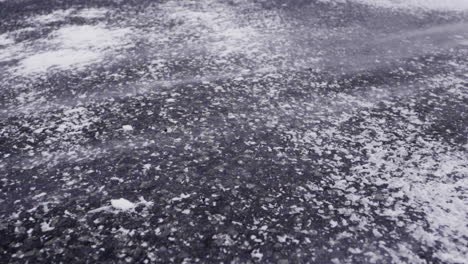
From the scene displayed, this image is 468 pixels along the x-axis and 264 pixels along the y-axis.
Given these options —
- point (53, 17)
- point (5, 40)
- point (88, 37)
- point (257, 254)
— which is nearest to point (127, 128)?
point (257, 254)

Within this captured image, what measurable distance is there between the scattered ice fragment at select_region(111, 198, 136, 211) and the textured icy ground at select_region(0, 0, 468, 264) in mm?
14

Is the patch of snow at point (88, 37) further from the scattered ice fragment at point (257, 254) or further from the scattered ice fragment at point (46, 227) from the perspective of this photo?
the scattered ice fragment at point (257, 254)

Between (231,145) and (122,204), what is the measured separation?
101 cm

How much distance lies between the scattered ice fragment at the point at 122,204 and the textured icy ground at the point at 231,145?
14mm

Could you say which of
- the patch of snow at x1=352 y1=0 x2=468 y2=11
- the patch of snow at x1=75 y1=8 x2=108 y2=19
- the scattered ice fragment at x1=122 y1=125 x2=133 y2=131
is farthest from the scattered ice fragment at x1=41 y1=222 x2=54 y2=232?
the patch of snow at x1=352 y1=0 x2=468 y2=11

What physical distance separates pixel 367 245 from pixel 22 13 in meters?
6.92

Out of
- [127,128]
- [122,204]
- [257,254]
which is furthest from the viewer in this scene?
[127,128]

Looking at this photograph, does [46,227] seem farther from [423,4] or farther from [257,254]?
[423,4]

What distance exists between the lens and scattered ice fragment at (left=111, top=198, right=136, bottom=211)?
2.25m

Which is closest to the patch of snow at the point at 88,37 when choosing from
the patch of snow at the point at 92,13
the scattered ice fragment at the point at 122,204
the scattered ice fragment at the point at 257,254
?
the patch of snow at the point at 92,13

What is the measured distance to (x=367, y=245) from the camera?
2023mm

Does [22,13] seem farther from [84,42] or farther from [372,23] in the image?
[372,23]

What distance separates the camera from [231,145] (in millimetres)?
2871

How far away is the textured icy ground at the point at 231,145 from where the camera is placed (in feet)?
6.72
